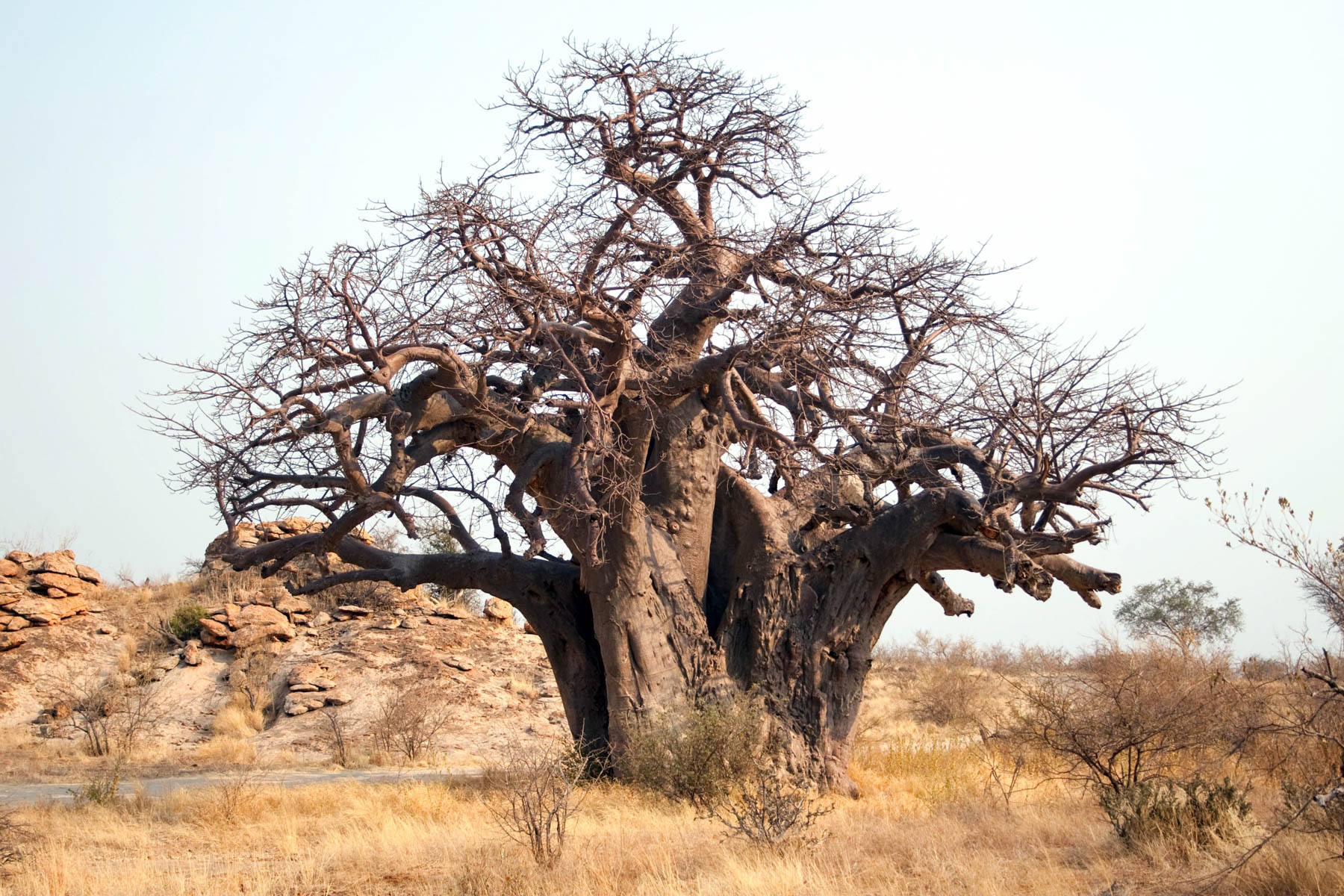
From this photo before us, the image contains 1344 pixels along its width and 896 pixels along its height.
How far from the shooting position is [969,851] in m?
6.26

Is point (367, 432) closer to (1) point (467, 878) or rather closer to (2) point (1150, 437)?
(1) point (467, 878)

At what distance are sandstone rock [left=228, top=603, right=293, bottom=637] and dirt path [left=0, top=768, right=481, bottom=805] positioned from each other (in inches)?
262

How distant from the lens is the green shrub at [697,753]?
26.7 feet

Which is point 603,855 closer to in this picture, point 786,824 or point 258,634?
point 786,824

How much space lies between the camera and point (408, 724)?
14.4m

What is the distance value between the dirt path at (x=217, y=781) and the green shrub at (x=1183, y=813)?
6.26 meters

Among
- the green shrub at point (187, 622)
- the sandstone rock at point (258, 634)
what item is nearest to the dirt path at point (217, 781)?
the sandstone rock at point (258, 634)

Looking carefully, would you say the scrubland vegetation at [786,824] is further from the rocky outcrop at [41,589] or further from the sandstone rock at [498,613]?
the rocky outcrop at [41,589]

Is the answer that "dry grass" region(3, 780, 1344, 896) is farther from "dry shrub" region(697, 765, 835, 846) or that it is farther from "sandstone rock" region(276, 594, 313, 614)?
"sandstone rock" region(276, 594, 313, 614)

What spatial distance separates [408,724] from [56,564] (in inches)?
412

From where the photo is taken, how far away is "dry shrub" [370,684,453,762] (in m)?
14.1

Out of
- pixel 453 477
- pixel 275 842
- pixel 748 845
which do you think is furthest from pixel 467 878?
pixel 453 477

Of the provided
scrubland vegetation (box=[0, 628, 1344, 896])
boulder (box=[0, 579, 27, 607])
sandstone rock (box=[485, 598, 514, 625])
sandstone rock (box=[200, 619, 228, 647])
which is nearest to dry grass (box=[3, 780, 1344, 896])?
scrubland vegetation (box=[0, 628, 1344, 896])

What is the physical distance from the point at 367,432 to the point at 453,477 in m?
1.15
